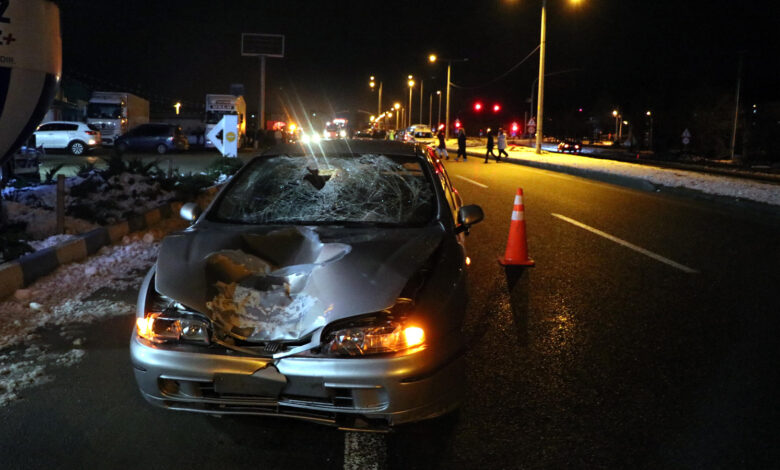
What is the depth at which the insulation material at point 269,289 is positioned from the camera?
3.37 meters

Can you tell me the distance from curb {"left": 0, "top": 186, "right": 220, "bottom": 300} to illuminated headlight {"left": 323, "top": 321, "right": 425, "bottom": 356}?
14.3 feet

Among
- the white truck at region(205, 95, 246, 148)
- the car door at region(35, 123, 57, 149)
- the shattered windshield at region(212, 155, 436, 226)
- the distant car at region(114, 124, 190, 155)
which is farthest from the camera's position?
the white truck at region(205, 95, 246, 148)

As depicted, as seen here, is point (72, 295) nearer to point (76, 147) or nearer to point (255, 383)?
point (255, 383)

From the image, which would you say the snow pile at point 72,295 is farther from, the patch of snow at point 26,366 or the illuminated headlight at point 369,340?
the illuminated headlight at point 369,340

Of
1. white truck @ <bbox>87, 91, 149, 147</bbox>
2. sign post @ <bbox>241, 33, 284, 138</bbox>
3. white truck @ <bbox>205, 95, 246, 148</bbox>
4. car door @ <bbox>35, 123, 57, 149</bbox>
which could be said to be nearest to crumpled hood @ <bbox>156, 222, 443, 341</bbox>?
car door @ <bbox>35, 123, 57, 149</bbox>

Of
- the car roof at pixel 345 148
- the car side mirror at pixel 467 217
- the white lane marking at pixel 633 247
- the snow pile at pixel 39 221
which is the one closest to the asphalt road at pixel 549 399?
the white lane marking at pixel 633 247

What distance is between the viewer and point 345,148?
5.45 metres

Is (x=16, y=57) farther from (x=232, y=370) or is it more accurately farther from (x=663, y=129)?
(x=663, y=129)

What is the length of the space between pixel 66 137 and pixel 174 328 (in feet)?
100

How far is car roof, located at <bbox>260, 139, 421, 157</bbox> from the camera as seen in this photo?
17.7 feet

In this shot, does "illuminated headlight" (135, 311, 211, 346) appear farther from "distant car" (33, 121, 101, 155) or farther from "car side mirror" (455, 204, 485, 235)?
"distant car" (33, 121, 101, 155)

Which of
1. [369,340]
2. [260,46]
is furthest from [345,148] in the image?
[260,46]

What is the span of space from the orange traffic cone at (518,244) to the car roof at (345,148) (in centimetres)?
268

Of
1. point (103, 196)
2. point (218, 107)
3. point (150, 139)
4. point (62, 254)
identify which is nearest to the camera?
point (62, 254)
